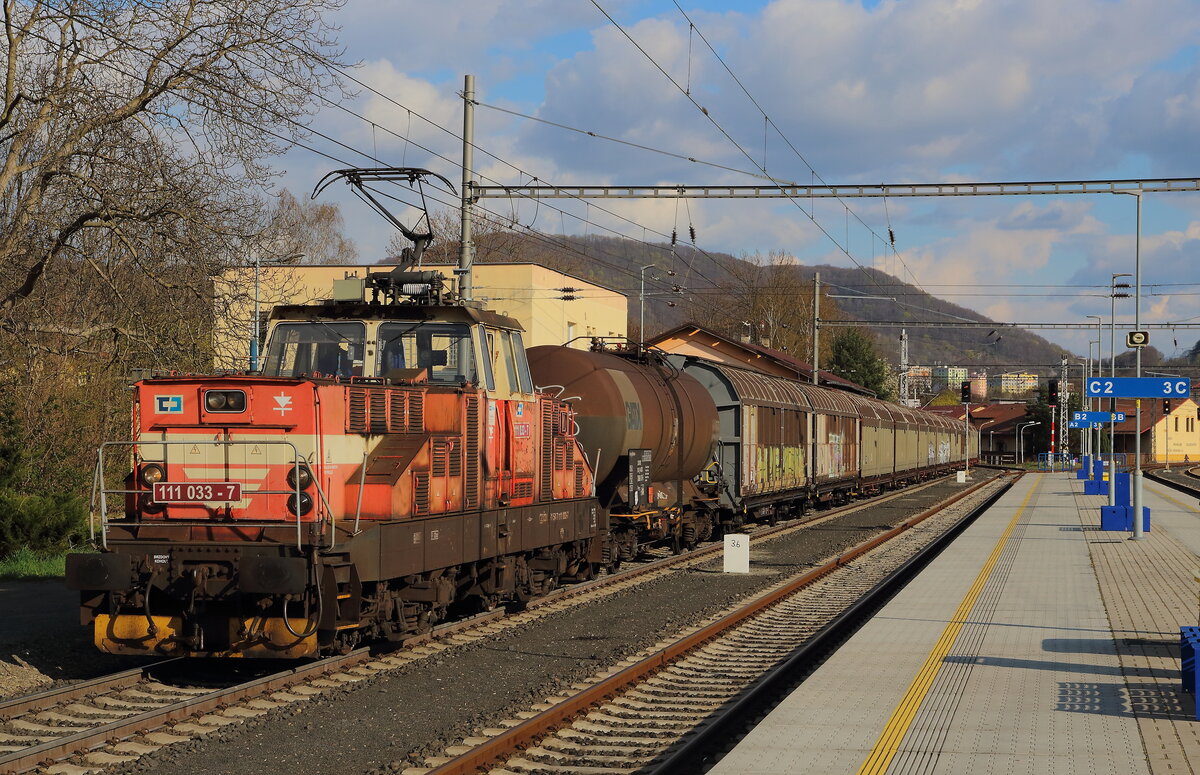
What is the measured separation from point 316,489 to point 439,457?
63.1 inches

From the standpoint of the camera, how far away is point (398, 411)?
1098 cm

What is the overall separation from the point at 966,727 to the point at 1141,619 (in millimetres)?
7009

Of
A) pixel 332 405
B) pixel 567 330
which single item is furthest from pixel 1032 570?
pixel 567 330

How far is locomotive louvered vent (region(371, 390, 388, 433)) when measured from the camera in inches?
420

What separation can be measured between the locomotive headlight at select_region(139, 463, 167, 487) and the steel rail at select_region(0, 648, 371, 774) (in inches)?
76.5

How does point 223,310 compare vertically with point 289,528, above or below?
above

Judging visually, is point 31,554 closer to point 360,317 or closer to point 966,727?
point 360,317

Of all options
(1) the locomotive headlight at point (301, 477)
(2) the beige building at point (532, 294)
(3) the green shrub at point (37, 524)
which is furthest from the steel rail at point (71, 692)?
(2) the beige building at point (532, 294)

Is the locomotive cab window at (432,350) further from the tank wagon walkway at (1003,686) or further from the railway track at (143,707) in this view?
the tank wagon walkway at (1003,686)

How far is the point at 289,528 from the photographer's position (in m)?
9.69

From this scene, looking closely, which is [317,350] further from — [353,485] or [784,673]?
[784,673]

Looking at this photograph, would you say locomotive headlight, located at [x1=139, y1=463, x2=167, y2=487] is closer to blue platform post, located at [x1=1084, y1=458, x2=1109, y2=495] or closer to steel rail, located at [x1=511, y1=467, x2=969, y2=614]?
steel rail, located at [x1=511, y1=467, x2=969, y2=614]

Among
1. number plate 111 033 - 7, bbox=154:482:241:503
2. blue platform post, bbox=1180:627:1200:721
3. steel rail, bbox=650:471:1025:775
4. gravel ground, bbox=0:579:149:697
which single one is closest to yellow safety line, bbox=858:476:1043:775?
steel rail, bbox=650:471:1025:775

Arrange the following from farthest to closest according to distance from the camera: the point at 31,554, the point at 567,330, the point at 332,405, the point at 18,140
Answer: the point at 567,330 → the point at 31,554 → the point at 18,140 → the point at 332,405
